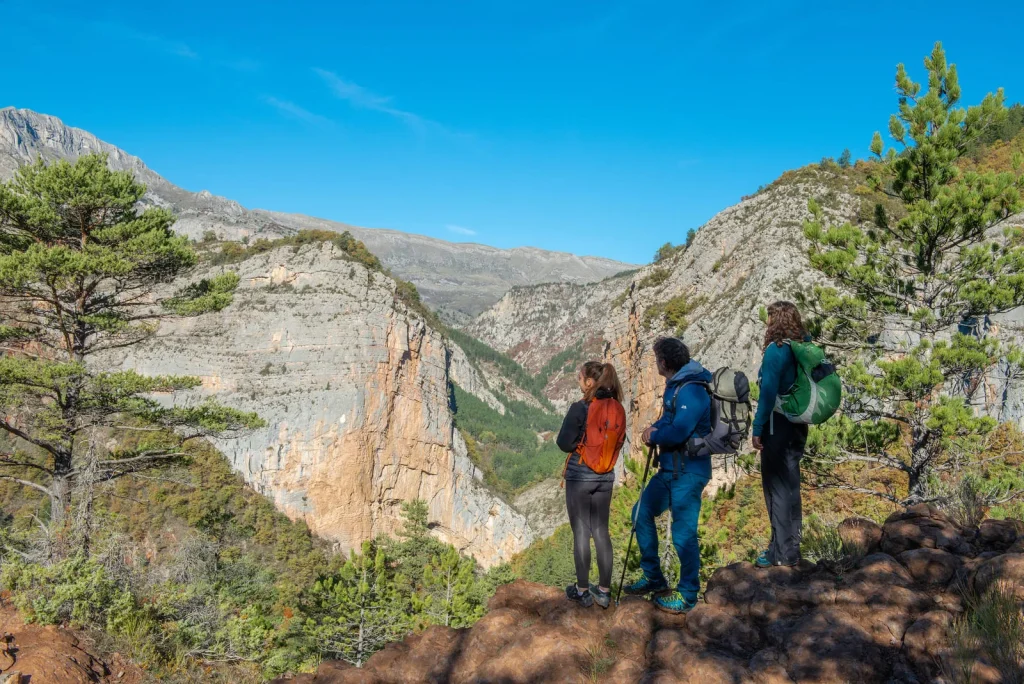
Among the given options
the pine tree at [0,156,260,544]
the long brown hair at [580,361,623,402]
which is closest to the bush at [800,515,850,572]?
the long brown hair at [580,361,623,402]

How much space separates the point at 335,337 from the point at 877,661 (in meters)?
48.6

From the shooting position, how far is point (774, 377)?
408 centimetres

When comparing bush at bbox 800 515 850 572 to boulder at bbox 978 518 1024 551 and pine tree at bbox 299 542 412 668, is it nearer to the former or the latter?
boulder at bbox 978 518 1024 551

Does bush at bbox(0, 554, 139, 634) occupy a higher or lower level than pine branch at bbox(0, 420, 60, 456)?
lower

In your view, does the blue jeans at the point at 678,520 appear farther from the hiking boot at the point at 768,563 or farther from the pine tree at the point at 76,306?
the pine tree at the point at 76,306

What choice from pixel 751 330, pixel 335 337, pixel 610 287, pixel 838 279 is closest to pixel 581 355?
pixel 610 287

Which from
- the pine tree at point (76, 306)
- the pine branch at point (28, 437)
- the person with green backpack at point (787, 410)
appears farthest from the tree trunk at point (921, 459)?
the pine branch at point (28, 437)

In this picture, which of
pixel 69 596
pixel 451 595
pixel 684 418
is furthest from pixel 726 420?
pixel 451 595

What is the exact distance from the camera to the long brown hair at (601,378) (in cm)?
406

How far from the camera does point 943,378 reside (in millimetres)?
7590

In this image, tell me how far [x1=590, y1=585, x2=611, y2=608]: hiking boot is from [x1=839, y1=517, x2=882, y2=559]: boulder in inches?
77.0

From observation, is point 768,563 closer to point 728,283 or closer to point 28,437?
point 28,437

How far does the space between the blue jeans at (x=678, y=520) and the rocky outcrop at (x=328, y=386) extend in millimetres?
44716

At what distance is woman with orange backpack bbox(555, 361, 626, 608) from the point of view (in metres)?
4.00
